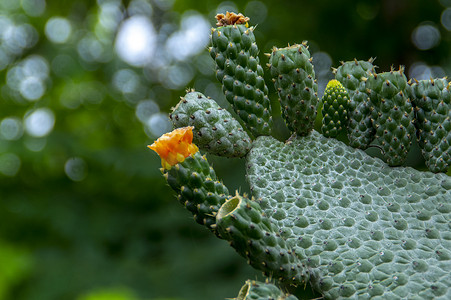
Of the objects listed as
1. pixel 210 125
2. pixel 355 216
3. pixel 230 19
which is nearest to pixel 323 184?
pixel 355 216

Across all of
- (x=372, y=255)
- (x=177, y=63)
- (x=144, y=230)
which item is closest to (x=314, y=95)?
(x=372, y=255)

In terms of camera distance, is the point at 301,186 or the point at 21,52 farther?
the point at 21,52

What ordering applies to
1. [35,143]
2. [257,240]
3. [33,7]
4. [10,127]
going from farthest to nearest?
1. [33,7]
2. [10,127]
3. [35,143]
4. [257,240]

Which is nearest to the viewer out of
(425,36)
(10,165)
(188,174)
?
(188,174)

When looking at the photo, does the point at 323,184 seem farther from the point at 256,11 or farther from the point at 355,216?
the point at 256,11

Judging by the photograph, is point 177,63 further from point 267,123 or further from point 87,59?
point 267,123

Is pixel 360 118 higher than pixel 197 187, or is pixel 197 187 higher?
pixel 360 118

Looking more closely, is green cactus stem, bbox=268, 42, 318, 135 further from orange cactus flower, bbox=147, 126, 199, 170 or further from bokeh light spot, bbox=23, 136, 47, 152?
bokeh light spot, bbox=23, 136, 47, 152
